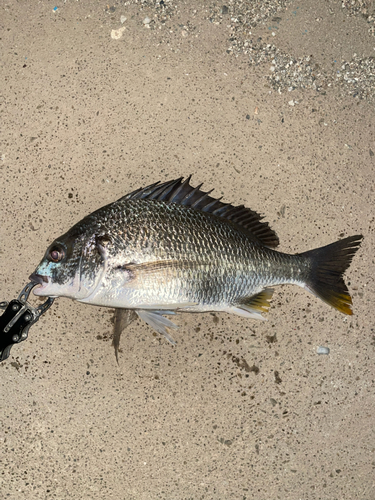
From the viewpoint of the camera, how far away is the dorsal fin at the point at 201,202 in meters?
2.15

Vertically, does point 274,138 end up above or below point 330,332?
above

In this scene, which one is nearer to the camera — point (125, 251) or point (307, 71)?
point (125, 251)

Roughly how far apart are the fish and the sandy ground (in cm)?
33

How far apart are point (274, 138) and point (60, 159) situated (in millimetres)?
1441

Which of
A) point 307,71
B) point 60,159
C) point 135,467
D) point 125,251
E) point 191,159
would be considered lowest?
point 135,467

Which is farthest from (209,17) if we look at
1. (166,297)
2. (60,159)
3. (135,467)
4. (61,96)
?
(135,467)

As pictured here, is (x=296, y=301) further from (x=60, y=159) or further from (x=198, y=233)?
(x=60, y=159)

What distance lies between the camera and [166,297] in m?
2.07

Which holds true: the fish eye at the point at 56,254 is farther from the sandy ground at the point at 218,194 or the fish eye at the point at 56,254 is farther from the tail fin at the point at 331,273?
the tail fin at the point at 331,273

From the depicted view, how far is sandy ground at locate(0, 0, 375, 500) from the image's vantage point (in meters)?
2.44

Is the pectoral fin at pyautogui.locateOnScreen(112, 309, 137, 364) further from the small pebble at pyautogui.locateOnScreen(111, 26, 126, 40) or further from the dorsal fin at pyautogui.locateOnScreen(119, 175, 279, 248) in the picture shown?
the small pebble at pyautogui.locateOnScreen(111, 26, 126, 40)

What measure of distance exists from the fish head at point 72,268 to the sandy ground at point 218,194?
45 cm

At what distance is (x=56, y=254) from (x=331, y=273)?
1.61 m

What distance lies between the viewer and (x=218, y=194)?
8.28 ft
